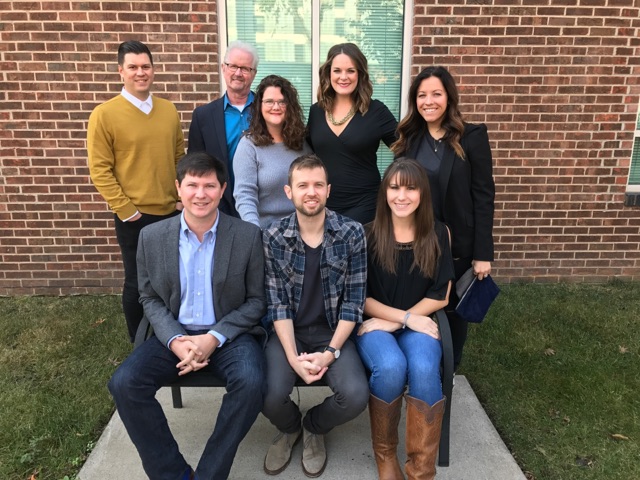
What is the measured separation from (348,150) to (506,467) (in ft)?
6.03

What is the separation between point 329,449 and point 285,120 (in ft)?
5.83

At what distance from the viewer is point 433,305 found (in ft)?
8.60

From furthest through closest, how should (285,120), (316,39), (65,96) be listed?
(316,39) → (65,96) → (285,120)

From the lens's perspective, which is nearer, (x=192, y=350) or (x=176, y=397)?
(x=192, y=350)

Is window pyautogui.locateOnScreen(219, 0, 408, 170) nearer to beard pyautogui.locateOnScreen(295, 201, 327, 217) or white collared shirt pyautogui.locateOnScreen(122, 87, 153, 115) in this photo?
white collared shirt pyautogui.locateOnScreen(122, 87, 153, 115)

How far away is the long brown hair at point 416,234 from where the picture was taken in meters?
2.54

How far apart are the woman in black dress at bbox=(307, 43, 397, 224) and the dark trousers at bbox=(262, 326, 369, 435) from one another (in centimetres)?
77

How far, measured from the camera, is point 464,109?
4.68m

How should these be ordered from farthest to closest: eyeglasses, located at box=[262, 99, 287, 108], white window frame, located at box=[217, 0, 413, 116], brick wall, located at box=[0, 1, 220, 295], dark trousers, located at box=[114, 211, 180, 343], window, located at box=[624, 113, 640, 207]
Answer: window, located at box=[624, 113, 640, 207] < white window frame, located at box=[217, 0, 413, 116] < brick wall, located at box=[0, 1, 220, 295] < dark trousers, located at box=[114, 211, 180, 343] < eyeglasses, located at box=[262, 99, 287, 108]

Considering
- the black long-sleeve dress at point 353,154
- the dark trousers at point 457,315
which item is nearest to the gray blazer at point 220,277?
the black long-sleeve dress at point 353,154

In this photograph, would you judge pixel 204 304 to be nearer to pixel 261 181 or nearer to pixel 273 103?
pixel 261 181

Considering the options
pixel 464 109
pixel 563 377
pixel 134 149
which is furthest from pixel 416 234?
pixel 464 109

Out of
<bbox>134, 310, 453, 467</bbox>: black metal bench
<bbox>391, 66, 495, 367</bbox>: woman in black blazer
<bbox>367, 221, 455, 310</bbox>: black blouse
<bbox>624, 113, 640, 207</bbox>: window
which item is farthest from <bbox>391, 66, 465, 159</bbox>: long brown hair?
<bbox>624, 113, 640, 207</bbox>: window

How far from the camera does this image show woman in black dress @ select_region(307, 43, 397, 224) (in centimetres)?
286
